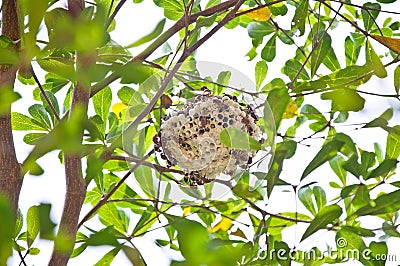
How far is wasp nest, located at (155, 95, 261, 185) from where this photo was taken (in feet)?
2.23

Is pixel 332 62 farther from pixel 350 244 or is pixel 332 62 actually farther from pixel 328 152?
pixel 328 152

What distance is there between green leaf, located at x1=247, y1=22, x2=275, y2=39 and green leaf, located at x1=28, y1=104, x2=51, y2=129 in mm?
455

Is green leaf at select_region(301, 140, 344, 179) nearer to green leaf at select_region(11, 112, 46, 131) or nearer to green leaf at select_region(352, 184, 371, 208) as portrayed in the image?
green leaf at select_region(352, 184, 371, 208)

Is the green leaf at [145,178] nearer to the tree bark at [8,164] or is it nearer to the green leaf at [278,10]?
the tree bark at [8,164]

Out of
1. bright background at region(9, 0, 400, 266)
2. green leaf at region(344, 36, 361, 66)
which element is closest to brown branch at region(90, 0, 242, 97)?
bright background at region(9, 0, 400, 266)

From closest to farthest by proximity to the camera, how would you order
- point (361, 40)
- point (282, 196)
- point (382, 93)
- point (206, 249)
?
point (206, 249) < point (382, 93) < point (282, 196) < point (361, 40)

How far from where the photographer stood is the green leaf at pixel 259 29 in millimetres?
1153

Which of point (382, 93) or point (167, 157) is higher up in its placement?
point (382, 93)

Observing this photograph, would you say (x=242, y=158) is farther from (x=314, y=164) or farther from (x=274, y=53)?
(x=274, y=53)

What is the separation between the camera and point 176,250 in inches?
41.3

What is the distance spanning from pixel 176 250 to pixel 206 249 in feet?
2.97

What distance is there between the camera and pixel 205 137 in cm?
67

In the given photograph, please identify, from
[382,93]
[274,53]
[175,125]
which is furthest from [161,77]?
[274,53]

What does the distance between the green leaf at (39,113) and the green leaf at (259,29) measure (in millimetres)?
455
